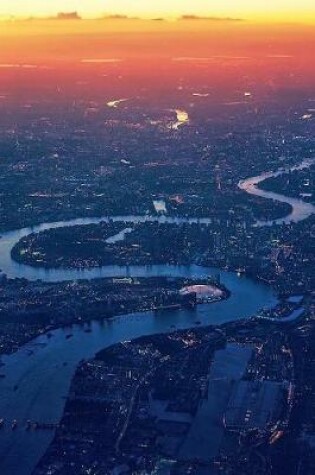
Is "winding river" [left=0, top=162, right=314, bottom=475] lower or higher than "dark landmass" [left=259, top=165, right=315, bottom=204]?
lower

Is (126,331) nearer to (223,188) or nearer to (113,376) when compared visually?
(113,376)

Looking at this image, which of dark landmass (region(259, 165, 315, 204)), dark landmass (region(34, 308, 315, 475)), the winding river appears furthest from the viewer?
dark landmass (region(259, 165, 315, 204))

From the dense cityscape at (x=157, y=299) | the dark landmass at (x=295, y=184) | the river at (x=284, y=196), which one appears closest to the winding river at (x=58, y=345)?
the dense cityscape at (x=157, y=299)

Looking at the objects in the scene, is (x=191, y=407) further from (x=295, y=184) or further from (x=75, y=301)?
(x=295, y=184)

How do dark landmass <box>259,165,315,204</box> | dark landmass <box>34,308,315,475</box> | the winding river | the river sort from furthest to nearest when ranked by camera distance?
dark landmass <box>259,165,315,204</box>
the river
the winding river
dark landmass <box>34,308,315,475</box>

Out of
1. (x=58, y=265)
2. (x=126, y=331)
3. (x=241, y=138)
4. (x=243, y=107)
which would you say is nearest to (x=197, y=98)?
(x=243, y=107)

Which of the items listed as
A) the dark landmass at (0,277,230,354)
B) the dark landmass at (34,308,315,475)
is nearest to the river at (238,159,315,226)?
the dark landmass at (0,277,230,354)

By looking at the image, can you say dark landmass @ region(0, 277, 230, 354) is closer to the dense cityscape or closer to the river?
the dense cityscape

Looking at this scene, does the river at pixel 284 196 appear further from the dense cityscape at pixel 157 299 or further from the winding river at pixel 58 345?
the winding river at pixel 58 345
